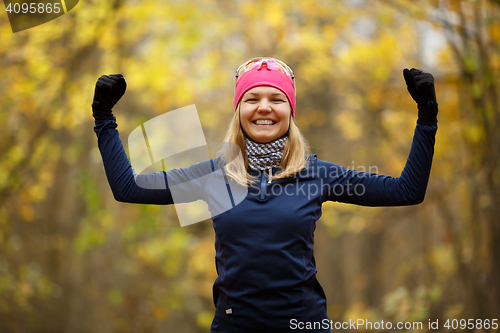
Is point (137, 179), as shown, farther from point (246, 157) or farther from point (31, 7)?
point (31, 7)

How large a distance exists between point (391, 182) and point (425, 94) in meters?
0.40

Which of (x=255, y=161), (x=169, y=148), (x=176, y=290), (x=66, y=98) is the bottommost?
(x=176, y=290)

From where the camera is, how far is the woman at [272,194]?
75.0 inches

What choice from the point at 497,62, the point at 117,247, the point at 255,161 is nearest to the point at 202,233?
the point at 117,247

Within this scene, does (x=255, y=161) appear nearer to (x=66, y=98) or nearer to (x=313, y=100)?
(x=66, y=98)

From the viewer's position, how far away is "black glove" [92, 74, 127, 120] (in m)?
1.98

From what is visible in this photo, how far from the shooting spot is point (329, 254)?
1071 cm

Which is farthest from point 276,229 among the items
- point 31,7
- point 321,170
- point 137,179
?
point 31,7

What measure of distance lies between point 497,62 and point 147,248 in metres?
6.06

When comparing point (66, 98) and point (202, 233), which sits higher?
point (66, 98)

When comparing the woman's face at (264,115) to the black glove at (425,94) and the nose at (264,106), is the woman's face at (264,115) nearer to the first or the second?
the nose at (264,106)

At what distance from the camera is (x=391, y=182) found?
2.02m

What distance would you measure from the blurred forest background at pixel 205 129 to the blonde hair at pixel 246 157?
3.50m

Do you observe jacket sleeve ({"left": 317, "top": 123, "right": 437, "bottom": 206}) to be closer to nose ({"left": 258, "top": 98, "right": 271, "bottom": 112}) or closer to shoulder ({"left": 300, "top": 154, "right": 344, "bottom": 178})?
shoulder ({"left": 300, "top": 154, "right": 344, "bottom": 178})
